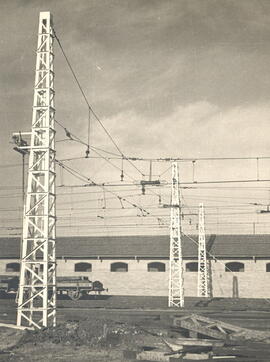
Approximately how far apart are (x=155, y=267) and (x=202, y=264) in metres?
4.08

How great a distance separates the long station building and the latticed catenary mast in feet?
3.60

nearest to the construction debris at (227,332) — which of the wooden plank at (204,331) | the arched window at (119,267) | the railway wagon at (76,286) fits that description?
the wooden plank at (204,331)

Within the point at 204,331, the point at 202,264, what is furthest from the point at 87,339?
the point at 202,264

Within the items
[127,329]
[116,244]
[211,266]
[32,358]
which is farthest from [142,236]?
[32,358]

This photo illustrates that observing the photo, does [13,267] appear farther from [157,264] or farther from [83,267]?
[157,264]

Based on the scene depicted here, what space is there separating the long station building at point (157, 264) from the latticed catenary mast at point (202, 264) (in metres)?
1.10

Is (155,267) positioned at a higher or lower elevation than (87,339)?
higher

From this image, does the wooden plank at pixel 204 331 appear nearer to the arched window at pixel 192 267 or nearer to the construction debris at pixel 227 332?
the construction debris at pixel 227 332

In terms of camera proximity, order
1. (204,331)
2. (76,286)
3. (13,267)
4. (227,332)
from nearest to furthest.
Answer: (204,331) → (227,332) → (76,286) → (13,267)

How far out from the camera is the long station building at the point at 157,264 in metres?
34.4

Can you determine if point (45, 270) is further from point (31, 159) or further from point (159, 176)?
point (159, 176)

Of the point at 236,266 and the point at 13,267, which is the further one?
the point at 13,267

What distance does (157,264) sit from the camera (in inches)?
1432

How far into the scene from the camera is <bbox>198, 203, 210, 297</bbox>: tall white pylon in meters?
32.2
